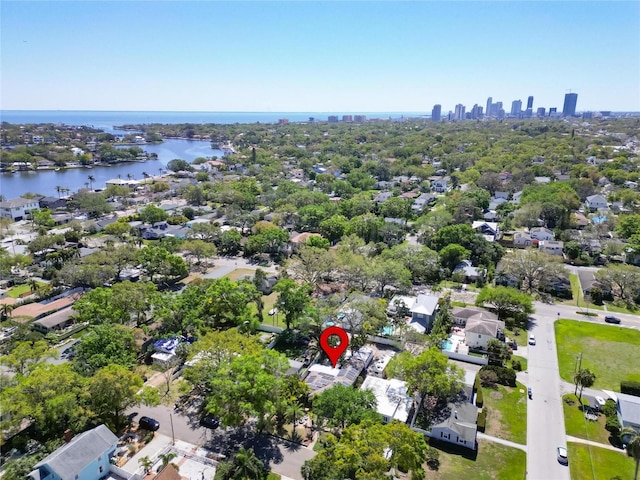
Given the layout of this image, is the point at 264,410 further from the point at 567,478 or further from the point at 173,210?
the point at 173,210

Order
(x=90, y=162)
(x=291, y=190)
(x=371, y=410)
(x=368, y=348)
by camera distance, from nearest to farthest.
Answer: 1. (x=371, y=410)
2. (x=368, y=348)
3. (x=291, y=190)
4. (x=90, y=162)

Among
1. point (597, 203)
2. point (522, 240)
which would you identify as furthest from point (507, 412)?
point (597, 203)

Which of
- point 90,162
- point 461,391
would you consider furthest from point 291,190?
point 90,162

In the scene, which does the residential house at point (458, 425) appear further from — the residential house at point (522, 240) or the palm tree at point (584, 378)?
the residential house at point (522, 240)

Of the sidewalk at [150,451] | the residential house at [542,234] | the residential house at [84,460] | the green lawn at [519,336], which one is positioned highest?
the residential house at [542,234]

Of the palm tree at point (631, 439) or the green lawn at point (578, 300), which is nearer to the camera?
the palm tree at point (631, 439)

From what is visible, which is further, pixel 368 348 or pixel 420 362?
pixel 368 348

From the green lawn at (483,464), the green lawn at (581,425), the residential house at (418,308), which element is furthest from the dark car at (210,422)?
the green lawn at (581,425)
